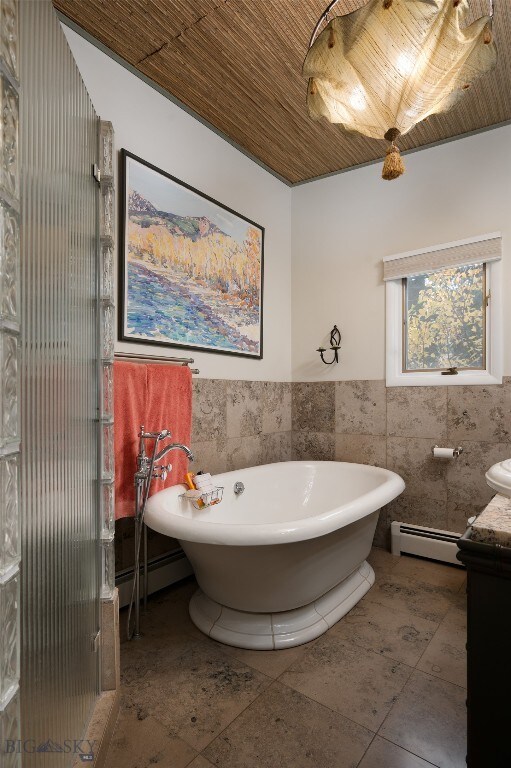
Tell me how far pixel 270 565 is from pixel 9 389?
127 cm

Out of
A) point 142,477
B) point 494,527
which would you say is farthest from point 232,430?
point 494,527

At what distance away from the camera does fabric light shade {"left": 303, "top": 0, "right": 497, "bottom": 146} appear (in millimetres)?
1103

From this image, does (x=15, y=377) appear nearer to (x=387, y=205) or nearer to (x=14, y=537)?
(x=14, y=537)

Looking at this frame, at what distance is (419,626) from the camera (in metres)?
1.83

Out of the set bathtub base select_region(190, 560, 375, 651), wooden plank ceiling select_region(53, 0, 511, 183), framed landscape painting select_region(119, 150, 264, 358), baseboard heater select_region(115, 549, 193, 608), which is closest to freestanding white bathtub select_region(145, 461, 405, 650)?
bathtub base select_region(190, 560, 375, 651)

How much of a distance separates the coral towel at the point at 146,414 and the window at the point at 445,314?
1.51 m

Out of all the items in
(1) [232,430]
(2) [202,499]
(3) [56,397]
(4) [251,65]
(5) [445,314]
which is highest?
(4) [251,65]

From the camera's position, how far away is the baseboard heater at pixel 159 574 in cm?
196

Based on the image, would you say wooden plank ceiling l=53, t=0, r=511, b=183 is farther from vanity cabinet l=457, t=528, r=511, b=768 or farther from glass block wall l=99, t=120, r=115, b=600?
vanity cabinet l=457, t=528, r=511, b=768

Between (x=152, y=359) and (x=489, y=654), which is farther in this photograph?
(x=152, y=359)

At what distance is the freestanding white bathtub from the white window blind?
1.40 meters

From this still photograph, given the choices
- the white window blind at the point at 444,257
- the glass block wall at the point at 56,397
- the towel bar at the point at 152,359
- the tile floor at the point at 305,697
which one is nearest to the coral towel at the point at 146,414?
the towel bar at the point at 152,359

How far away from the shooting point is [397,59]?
1.16 metres

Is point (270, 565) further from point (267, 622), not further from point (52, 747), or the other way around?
point (52, 747)
